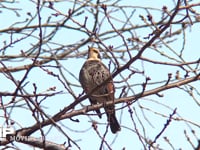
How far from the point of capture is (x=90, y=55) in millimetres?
5895

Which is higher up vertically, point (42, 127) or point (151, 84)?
point (151, 84)

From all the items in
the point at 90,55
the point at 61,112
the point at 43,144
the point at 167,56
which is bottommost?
the point at 43,144

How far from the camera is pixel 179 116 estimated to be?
11.2ft

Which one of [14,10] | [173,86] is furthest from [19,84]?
[14,10]

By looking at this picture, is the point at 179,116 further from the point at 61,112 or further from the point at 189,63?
the point at 61,112

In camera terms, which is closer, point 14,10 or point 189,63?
point 189,63

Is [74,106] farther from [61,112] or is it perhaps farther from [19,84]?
[19,84]

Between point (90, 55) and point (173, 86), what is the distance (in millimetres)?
2658

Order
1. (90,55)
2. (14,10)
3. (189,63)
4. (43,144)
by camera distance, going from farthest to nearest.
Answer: (90,55)
(14,10)
(43,144)
(189,63)

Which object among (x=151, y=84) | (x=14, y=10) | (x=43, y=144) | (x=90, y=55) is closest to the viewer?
(x=43, y=144)

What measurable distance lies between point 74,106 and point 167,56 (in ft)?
2.20

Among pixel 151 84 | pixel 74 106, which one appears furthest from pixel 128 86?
pixel 74 106

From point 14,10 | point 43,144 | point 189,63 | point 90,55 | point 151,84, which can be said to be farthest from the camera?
point 90,55

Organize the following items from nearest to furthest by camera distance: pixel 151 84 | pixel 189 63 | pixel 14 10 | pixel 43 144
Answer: pixel 189 63 < pixel 43 144 < pixel 151 84 < pixel 14 10
